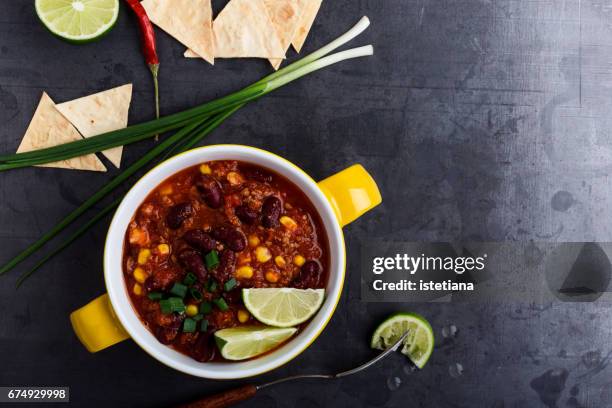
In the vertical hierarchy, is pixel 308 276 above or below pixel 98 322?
above

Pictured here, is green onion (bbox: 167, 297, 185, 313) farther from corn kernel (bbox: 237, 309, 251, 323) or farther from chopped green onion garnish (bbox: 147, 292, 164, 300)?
corn kernel (bbox: 237, 309, 251, 323)

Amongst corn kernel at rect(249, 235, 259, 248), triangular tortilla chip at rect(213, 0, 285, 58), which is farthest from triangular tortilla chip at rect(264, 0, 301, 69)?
corn kernel at rect(249, 235, 259, 248)

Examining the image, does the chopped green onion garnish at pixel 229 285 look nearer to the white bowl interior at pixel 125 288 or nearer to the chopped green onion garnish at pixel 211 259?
the chopped green onion garnish at pixel 211 259

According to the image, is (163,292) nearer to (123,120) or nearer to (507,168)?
(123,120)

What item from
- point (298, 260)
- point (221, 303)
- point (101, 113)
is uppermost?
point (101, 113)

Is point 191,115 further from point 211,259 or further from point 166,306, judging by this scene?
point 166,306

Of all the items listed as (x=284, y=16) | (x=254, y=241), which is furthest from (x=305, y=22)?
(x=254, y=241)
